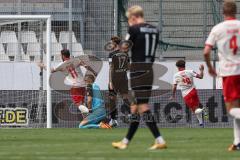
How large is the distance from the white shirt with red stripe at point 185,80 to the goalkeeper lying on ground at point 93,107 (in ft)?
7.07

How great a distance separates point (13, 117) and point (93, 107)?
2.25 meters

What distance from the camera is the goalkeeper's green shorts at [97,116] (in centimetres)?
2230

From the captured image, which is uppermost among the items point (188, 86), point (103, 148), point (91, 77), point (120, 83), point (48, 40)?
point (48, 40)

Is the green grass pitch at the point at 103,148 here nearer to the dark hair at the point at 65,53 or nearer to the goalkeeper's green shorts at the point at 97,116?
the goalkeeper's green shorts at the point at 97,116

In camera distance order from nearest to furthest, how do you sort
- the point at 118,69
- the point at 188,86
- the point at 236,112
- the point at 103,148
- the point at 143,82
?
the point at 236,112 < the point at 143,82 < the point at 103,148 < the point at 118,69 < the point at 188,86

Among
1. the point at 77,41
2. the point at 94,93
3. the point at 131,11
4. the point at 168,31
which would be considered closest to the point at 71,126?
the point at 94,93

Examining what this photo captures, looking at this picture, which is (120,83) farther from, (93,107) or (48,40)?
(48,40)

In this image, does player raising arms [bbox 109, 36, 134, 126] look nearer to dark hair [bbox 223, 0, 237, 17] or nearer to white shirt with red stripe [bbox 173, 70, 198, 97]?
white shirt with red stripe [bbox 173, 70, 198, 97]

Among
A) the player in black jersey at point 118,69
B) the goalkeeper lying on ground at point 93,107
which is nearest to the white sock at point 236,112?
the player in black jersey at point 118,69

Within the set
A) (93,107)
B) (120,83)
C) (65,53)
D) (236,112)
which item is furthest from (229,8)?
(93,107)

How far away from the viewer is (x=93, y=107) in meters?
22.7

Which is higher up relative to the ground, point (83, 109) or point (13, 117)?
point (83, 109)

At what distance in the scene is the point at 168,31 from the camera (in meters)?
25.2

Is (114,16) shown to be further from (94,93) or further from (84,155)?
(84,155)
